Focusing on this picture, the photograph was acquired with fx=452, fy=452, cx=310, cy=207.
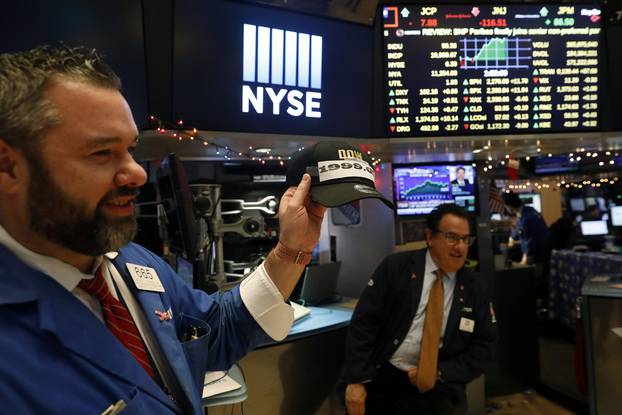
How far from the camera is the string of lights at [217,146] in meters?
2.18

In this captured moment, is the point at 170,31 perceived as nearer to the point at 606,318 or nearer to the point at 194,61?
the point at 194,61

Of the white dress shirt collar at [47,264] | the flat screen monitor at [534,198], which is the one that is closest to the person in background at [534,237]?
the flat screen monitor at [534,198]

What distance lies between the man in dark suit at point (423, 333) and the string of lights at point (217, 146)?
92 cm

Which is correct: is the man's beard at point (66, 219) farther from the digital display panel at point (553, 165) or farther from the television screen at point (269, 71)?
the digital display panel at point (553, 165)

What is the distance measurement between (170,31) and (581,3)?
8.15 feet

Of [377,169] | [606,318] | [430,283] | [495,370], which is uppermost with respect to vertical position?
[377,169]

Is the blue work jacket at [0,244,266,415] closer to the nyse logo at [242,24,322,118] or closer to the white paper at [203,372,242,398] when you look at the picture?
the white paper at [203,372,242,398]

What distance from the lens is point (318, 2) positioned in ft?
8.13

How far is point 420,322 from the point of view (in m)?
2.38

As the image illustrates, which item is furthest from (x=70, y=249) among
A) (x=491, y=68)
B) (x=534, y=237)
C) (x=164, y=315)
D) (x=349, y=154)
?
(x=534, y=237)

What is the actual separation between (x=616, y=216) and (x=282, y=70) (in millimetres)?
6035

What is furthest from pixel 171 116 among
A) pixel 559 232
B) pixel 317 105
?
pixel 559 232

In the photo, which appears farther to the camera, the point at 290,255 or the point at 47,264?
the point at 290,255

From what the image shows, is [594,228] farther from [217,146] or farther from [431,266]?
[217,146]
